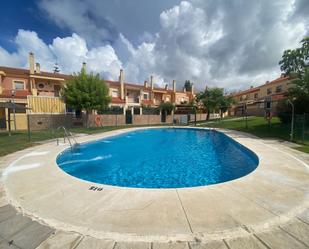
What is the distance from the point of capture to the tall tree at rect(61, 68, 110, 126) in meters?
18.4

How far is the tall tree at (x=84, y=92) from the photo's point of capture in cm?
1839

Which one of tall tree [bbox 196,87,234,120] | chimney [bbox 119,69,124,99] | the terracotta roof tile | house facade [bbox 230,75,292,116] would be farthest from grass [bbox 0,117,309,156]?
chimney [bbox 119,69,124,99]

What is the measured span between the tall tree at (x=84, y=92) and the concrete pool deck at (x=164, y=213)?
14934mm

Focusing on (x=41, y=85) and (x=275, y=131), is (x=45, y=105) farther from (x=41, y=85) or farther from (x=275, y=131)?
(x=275, y=131)

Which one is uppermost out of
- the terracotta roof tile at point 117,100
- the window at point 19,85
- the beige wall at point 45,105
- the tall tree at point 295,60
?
the tall tree at point 295,60

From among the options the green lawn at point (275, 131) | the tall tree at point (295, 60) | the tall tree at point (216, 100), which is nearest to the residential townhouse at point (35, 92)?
the tall tree at point (216, 100)

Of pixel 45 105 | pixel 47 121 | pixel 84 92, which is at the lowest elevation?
pixel 47 121

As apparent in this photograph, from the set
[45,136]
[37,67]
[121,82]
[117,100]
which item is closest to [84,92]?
[45,136]

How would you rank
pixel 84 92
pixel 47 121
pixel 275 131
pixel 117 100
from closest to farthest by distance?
pixel 275 131, pixel 84 92, pixel 47 121, pixel 117 100

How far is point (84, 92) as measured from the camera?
18.7m

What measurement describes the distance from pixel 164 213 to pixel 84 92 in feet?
60.8

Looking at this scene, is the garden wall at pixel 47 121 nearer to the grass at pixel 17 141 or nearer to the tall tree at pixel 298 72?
the grass at pixel 17 141

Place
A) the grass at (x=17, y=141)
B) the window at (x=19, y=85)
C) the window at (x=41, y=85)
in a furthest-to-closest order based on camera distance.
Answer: the window at (x=41, y=85) → the window at (x=19, y=85) → the grass at (x=17, y=141)

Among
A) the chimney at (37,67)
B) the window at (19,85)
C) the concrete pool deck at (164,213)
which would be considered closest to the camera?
the concrete pool deck at (164,213)
